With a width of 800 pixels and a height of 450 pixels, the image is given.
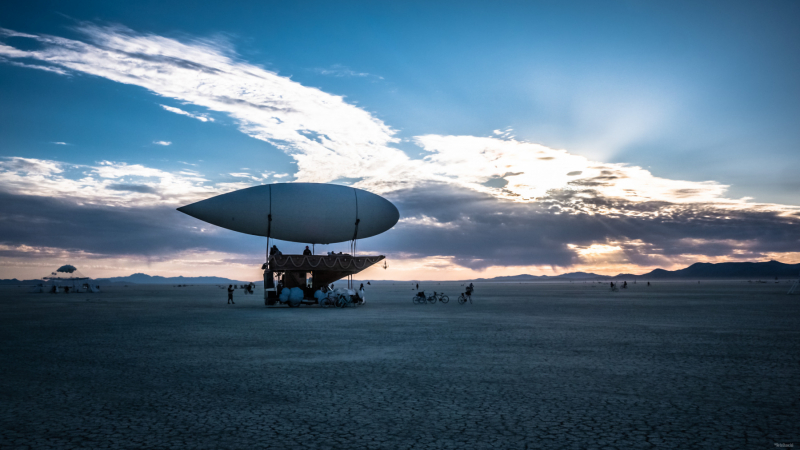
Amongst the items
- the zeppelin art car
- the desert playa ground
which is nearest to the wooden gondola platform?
the zeppelin art car

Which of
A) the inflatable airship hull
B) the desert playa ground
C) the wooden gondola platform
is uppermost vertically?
the inflatable airship hull

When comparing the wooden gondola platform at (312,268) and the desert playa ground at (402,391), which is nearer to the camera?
the desert playa ground at (402,391)

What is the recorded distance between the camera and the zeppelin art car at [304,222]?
32.8 metres

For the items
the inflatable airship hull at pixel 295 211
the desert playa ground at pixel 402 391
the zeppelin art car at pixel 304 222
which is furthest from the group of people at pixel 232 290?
the desert playa ground at pixel 402 391

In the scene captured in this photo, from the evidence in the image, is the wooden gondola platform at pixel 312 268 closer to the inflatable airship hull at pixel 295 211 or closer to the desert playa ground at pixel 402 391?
the inflatable airship hull at pixel 295 211

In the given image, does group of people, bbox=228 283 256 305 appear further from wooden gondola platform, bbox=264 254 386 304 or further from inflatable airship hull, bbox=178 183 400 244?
inflatable airship hull, bbox=178 183 400 244

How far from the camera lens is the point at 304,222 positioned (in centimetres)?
3394

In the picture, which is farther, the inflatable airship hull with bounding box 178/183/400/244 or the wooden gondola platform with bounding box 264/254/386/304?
the wooden gondola platform with bounding box 264/254/386/304

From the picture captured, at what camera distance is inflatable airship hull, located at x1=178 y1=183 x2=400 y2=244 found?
3250 cm

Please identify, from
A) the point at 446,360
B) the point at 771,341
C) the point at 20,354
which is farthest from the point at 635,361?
the point at 20,354

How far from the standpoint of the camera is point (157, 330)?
20.5 metres

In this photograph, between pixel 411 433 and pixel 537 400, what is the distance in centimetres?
278

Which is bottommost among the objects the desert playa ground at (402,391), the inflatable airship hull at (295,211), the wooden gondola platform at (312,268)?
the desert playa ground at (402,391)

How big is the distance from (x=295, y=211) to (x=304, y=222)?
103 cm
